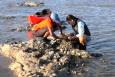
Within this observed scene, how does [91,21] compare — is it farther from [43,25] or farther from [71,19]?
[71,19]

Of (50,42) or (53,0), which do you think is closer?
(50,42)

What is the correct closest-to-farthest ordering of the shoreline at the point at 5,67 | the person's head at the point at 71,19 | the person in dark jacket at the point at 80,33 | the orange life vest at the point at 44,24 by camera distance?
the shoreline at the point at 5,67, the person's head at the point at 71,19, the person in dark jacket at the point at 80,33, the orange life vest at the point at 44,24

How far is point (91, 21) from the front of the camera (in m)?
15.3

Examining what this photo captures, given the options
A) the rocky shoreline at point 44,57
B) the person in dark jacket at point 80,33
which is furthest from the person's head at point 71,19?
the rocky shoreline at point 44,57

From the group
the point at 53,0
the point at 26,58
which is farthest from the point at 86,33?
the point at 53,0

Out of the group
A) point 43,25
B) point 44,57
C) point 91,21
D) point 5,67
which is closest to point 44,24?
point 43,25

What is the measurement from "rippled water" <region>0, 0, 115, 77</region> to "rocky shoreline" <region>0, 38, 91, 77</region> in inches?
16.8

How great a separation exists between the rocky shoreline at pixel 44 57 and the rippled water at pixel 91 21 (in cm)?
43

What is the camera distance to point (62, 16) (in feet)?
54.6

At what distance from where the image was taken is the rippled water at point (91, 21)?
32.6ft

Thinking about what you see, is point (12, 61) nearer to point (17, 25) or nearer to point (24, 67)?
point (24, 67)

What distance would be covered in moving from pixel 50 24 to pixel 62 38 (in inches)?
20.6

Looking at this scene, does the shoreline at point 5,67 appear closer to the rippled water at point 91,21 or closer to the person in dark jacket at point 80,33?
the rippled water at point 91,21

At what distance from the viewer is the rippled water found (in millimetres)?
9930
